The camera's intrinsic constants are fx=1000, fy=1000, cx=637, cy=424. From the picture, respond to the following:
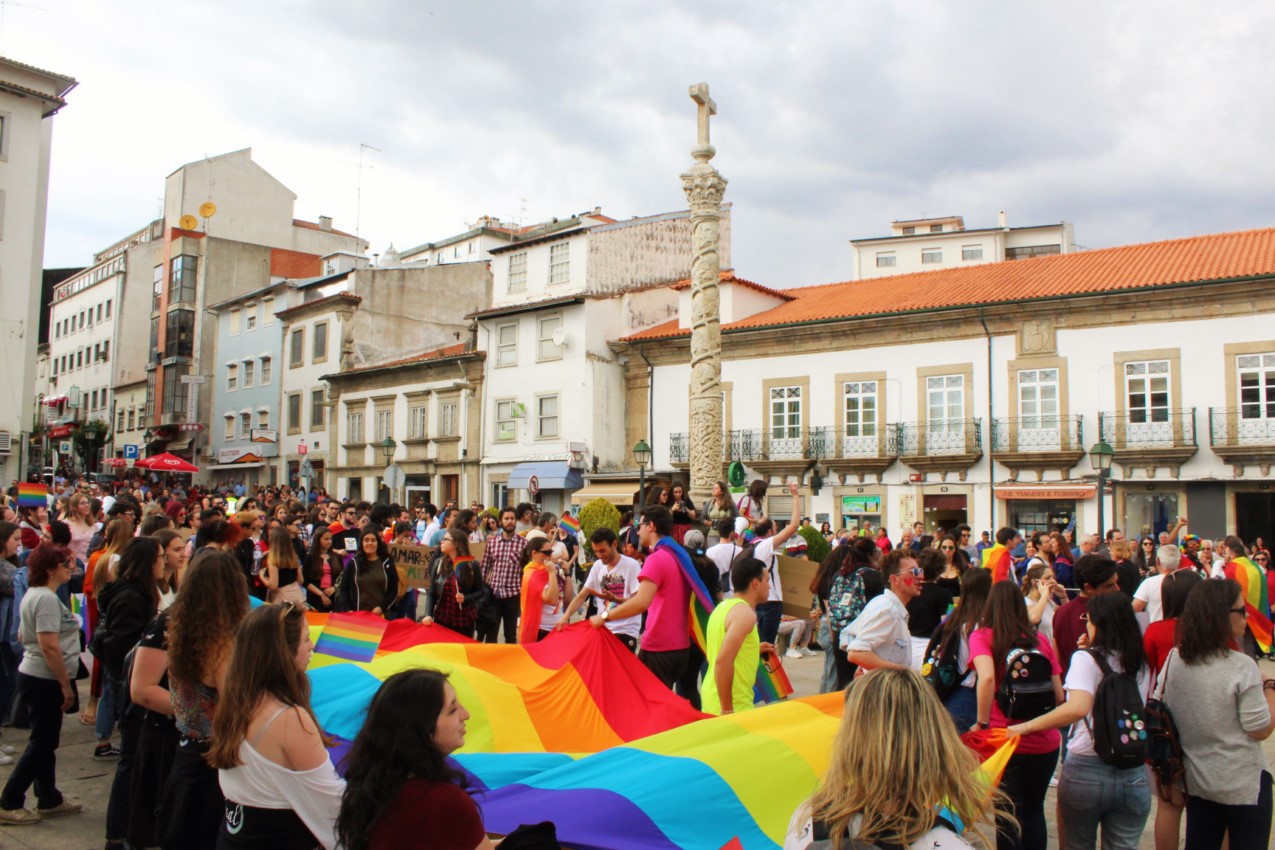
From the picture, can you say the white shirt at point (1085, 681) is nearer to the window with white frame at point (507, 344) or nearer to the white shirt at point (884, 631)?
the white shirt at point (884, 631)

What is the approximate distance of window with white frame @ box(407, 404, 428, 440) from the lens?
41594mm

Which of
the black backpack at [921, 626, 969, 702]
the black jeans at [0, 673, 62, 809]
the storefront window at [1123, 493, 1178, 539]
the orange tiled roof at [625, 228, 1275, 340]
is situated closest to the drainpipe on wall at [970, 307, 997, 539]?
the orange tiled roof at [625, 228, 1275, 340]

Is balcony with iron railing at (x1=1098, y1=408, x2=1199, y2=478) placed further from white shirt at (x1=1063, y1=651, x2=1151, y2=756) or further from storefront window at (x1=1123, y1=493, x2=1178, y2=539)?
white shirt at (x1=1063, y1=651, x2=1151, y2=756)

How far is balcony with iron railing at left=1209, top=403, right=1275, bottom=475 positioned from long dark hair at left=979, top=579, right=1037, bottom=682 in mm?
24743

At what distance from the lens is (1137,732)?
14.7 feet

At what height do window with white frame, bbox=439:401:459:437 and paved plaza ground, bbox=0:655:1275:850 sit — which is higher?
window with white frame, bbox=439:401:459:437

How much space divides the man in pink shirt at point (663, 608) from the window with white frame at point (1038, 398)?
23901mm

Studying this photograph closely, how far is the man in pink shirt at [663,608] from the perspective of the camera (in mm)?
7586

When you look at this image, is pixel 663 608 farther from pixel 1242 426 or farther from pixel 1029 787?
pixel 1242 426

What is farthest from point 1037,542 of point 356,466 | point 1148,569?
point 356,466

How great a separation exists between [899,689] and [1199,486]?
91.4 ft

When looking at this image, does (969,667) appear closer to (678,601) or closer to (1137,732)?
(1137,732)

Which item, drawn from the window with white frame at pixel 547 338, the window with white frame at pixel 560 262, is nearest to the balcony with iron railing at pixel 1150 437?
the window with white frame at pixel 547 338

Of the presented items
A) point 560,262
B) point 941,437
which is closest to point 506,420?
point 560,262
